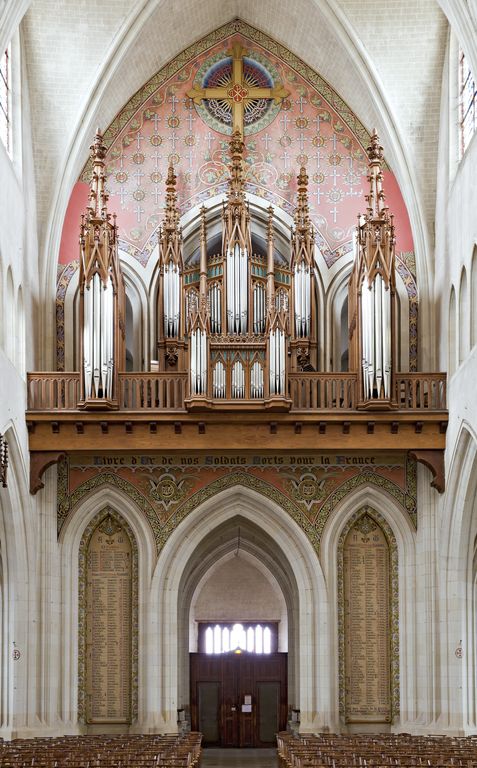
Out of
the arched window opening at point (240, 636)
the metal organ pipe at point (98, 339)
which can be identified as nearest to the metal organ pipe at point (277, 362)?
the metal organ pipe at point (98, 339)

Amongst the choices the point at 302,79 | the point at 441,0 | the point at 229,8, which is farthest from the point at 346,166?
the point at 441,0

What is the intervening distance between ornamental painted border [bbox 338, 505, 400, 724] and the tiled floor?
2195 millimetres

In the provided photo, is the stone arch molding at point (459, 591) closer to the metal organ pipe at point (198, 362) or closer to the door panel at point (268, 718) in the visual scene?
the metal organ pipe at point (198, 362)

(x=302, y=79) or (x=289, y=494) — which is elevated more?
(x=302, y=79)

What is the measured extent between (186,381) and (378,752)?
9821 mm

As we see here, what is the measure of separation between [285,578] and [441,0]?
1533cm

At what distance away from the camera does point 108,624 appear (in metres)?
28.3

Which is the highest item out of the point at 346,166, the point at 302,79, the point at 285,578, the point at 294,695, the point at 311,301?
the point at 302,79

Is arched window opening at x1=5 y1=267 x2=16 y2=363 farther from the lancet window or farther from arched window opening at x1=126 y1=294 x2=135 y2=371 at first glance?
arched window opening at x1=126 y1=294 x2=135 y2=371

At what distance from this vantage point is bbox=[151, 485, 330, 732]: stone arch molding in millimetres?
27781

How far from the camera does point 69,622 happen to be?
27844 mm

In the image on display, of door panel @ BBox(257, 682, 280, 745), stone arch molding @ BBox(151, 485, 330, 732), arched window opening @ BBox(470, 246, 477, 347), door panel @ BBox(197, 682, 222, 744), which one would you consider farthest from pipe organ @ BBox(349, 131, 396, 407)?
door panel @ BBox(197, 682, 222, 744)

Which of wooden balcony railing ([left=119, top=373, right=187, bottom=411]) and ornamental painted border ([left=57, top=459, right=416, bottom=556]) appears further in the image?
ornamental painted border ([left=57, top=459, right=416, bottom=556])

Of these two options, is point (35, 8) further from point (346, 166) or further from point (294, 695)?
point (294, 695)
